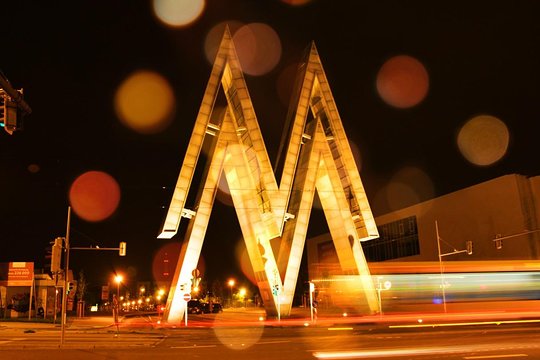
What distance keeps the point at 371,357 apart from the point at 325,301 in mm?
33495

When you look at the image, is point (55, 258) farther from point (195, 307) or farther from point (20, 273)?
point (195, 307)

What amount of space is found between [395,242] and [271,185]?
1787 inches

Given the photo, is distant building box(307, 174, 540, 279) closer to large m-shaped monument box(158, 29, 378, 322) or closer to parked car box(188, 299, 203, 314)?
large m-shaped monument box(158, 29, 378, 322)

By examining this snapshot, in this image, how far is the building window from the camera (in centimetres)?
6981

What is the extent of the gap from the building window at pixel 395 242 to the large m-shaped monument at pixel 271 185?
106 ft

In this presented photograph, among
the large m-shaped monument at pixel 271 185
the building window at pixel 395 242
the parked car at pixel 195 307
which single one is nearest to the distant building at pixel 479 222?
the building window at pixel 395 242

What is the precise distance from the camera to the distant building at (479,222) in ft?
168

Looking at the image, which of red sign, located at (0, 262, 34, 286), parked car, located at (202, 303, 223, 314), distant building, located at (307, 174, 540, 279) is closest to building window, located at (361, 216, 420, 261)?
distant building, located at (307, 174, 540, 279)

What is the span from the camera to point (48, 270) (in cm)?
1964

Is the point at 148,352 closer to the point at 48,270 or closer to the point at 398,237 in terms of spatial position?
the point at 48,270

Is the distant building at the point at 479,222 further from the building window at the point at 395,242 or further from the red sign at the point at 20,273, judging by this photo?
the red sign at the point at 20,273

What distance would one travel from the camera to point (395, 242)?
74875 mm

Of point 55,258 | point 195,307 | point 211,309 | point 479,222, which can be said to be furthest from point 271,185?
point 479,222

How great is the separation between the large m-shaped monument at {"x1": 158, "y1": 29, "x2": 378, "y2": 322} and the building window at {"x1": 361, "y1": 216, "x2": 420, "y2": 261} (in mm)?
Result: 32288
